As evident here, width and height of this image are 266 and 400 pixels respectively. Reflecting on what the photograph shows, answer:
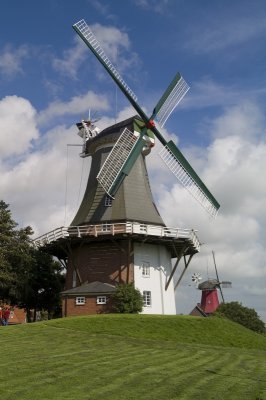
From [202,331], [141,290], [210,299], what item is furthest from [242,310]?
[202,331]

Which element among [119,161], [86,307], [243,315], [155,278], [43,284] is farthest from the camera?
[243,315]

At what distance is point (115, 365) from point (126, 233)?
18195 millimetres

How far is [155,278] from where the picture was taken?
32.7 metres

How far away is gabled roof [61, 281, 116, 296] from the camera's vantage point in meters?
29.8

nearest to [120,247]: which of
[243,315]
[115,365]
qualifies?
[115,365]

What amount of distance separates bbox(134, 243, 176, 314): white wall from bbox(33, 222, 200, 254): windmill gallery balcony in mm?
1023

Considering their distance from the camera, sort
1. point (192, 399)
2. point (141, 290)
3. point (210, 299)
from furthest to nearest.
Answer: point (210, 299) < point (141, 290) < point (192, 399)

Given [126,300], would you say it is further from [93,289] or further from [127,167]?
[127,167]

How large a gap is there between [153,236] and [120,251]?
278cm

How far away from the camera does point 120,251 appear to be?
1255 inches

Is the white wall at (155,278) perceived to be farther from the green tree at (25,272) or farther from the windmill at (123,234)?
the green tree at (25,272)

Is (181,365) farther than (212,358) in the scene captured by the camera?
No

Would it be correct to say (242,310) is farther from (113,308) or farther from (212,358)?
(212,358)

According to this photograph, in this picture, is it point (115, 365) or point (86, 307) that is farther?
point (86, 307)
